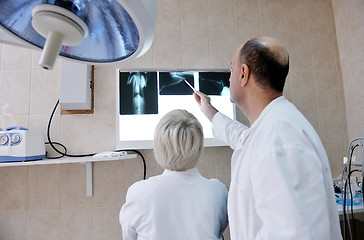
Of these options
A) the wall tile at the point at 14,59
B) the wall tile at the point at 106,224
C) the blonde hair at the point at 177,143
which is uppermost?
the wall tile at the point at 14,59

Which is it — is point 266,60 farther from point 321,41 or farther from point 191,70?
point 321,41

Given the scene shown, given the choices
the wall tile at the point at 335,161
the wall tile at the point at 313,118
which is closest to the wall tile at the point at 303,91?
the wall tile at the point at 313,118

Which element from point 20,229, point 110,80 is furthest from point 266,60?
point 20,229

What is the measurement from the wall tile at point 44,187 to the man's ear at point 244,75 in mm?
1498

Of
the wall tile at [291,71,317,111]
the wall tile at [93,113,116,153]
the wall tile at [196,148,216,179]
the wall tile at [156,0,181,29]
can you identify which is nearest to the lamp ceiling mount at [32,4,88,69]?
the wall tile at [93,113,116,153]

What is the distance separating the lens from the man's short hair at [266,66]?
33.3 inches

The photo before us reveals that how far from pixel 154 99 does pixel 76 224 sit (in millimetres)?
1076

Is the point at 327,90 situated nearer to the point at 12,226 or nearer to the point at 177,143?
the point at 177,143

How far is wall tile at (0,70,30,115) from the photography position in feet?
5.72

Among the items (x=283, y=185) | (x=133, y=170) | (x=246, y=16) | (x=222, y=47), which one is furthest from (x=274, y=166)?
(x=246, y=16)

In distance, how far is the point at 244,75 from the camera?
0.90m

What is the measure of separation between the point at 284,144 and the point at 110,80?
1.51 m

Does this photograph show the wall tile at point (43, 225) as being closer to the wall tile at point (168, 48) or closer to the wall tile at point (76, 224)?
the wall tile at point (76, 224)

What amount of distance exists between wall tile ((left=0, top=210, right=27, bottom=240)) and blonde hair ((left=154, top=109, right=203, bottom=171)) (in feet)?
4.49
